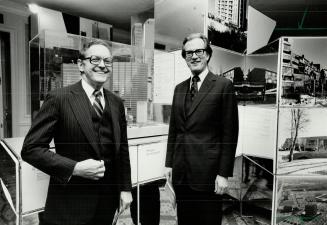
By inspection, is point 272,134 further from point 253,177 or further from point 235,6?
point 235,6

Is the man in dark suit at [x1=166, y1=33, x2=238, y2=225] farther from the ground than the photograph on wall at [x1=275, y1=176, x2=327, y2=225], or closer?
farther from the ground

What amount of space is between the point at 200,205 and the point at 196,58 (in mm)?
857

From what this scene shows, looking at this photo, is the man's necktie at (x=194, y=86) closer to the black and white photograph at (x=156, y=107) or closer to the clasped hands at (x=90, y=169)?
the black and white photograph at (x=156, y=107)

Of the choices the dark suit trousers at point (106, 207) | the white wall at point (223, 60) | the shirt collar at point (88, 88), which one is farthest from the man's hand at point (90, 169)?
the white wall at point (223, 60)

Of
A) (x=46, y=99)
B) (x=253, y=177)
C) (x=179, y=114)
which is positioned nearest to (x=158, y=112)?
(x=179, y=114)

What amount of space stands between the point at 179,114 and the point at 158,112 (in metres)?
0.15

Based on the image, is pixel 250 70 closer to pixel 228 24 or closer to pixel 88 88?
pixel 228 24

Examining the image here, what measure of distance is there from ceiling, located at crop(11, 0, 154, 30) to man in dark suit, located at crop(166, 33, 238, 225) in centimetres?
33

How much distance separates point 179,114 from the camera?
143cm

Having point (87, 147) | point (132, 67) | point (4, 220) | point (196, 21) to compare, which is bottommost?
point (4, 220)

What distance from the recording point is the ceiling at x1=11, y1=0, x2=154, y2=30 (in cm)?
120

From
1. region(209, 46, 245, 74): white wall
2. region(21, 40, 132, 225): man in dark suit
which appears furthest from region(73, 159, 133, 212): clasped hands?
region(209, 46, 245, 74): white wall

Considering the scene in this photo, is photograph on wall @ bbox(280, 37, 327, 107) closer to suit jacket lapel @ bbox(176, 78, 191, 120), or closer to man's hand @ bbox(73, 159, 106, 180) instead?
suit jacket lapel @ bbox(176, 78, 191, 120)

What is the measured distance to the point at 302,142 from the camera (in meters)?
1.61
